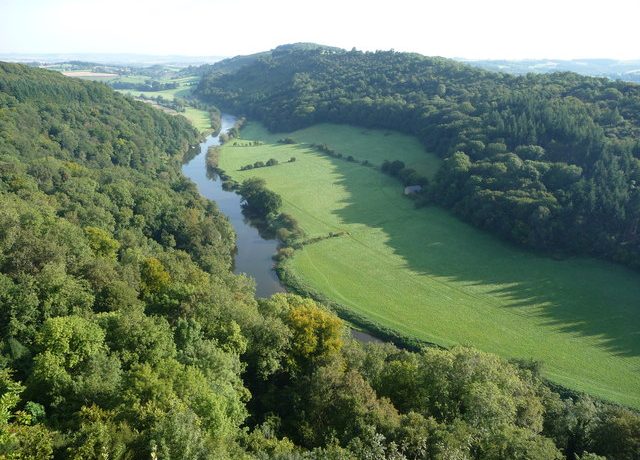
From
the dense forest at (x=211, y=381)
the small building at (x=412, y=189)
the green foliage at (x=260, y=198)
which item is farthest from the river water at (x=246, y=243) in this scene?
the small building at (x=412, y=189)

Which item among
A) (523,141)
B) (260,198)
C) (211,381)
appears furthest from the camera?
(523,141)

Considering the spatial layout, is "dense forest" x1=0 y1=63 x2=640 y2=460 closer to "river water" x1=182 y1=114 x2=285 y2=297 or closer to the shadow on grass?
the shadow on grass

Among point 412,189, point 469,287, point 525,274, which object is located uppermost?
point 412,189

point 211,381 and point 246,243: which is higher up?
point 211,381

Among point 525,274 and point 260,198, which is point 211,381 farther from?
point 260,198

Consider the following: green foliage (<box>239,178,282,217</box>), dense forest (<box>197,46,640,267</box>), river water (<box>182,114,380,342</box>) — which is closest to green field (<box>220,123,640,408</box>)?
green foliage (<box>239,178,282,217</box>)

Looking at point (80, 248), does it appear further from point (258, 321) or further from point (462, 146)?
point (462, 146)

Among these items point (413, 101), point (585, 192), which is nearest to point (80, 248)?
point (585, 192)

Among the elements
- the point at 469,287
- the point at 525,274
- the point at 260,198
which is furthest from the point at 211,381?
the point at 260,198
